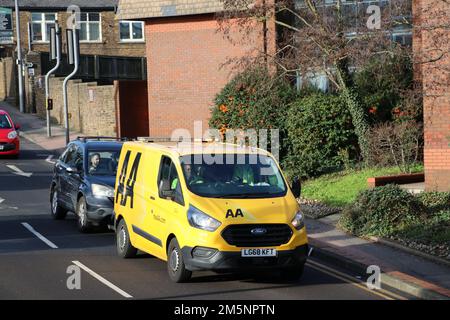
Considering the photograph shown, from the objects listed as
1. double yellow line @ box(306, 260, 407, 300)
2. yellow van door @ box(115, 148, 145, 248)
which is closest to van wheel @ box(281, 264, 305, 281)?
double yellow line @ box(306, 260, 407, 300)

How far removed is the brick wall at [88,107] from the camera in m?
39.3

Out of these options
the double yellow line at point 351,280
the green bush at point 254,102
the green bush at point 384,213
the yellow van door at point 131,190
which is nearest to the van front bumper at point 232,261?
the double yellow line at point 351,280

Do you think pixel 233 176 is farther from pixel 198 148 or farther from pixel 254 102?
pixel 254 102

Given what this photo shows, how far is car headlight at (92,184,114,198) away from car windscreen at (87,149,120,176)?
63cm

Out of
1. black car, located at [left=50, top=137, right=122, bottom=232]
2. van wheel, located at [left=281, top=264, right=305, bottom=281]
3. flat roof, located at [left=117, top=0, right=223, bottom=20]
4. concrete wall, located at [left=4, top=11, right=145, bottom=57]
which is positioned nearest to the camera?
van wheel, located at [left=281, top=264, right=305, bottom=281]

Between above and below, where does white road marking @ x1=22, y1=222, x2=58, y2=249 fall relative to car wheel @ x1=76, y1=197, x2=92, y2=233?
below

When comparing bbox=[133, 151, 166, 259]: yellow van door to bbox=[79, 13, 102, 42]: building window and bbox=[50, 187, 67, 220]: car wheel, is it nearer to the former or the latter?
bbox=[50, 187, 67, 220]: car wheel

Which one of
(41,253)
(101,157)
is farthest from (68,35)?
(41,253)

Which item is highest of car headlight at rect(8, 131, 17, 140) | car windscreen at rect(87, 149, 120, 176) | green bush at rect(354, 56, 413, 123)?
green bush at rect(354, 56, 413, 123)

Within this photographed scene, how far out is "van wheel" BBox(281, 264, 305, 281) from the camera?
13125 millimetres

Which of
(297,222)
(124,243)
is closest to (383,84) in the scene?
(124,243)

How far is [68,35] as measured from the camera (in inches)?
1431
